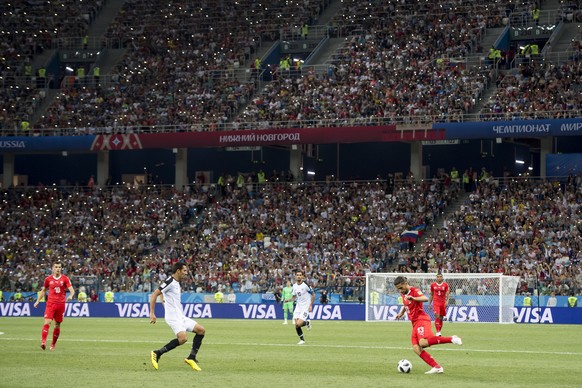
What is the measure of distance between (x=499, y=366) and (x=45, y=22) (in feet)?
201

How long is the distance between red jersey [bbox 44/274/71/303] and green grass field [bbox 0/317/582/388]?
4.27 feet

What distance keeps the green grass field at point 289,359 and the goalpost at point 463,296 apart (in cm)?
582

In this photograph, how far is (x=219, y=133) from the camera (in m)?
63.6

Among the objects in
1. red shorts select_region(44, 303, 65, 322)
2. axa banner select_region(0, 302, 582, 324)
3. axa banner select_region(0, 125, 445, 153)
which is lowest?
axa banner select_region(0, 302, 582, 324)

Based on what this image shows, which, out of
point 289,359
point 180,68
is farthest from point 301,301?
point 180,68

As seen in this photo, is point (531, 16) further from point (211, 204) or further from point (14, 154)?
point (14, 154)

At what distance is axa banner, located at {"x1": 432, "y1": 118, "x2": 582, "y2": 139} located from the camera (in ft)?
184

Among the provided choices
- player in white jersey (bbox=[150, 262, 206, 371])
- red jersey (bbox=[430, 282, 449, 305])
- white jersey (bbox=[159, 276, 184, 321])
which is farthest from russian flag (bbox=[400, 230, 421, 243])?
white jersey (bbox=[159, 276, 184, 321])

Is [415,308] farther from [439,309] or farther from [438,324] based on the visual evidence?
[439,309]

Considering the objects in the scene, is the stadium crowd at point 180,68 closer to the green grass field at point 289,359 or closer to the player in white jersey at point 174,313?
the green grass field at point 289,359

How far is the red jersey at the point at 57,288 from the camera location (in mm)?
27078

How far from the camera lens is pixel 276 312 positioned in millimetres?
50750

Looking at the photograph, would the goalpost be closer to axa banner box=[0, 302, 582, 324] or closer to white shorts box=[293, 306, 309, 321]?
axa banner box=[0, 302, 582, 324]

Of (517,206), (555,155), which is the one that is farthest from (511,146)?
(517,206)
